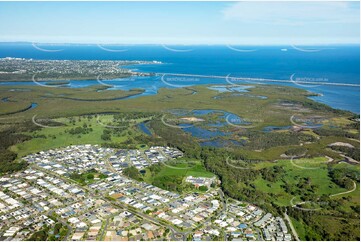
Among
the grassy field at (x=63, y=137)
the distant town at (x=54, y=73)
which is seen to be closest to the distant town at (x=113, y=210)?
the grassy field at (x=63, y=137)

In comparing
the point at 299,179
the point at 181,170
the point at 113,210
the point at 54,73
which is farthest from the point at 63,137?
the point at 54,73

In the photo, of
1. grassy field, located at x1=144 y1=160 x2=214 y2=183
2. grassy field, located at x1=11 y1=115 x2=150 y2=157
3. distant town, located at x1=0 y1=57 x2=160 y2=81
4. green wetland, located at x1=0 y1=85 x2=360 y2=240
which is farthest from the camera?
distant town, located at x1=0 y1=57 x2=160 y2=81

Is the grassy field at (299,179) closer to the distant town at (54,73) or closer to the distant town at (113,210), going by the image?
the distant town at (113,210)

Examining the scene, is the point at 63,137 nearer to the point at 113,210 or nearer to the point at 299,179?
the point at 113,210

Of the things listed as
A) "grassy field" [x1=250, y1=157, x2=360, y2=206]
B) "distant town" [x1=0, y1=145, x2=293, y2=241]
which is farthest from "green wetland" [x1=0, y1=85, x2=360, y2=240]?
"distant town" [x1=0, y1=145, x2=293, y2=241]

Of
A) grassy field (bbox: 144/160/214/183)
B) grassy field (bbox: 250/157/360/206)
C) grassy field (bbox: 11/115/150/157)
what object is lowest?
grassy field (bbox: 11/115/150/157)

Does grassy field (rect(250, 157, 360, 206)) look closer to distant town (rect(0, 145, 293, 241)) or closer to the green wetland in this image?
the green wetland

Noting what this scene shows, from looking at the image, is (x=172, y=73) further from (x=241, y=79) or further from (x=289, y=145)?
(x=289, y=145)

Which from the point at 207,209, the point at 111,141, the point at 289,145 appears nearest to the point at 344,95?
the point at 289,145

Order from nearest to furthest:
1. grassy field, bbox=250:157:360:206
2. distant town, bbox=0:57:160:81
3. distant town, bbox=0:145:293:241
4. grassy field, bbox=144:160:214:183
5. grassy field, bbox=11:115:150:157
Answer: distant town, bbox=0:145:293:241
grassy field, bbox=250:157:360:206
grassy field, bbox=144:160:214:183
grassy field, bbox=11:115:150:157
distant town, bbox=0:57:160:81
